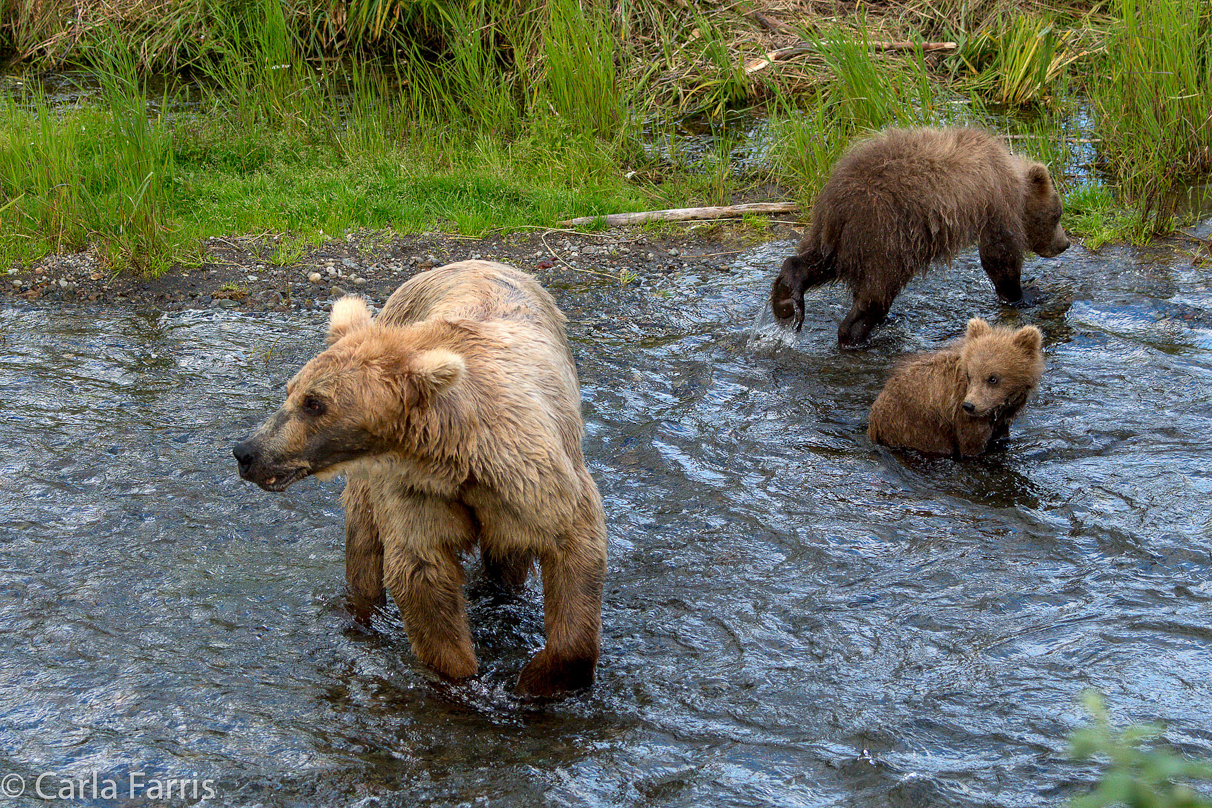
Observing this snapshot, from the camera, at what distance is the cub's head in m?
3.49

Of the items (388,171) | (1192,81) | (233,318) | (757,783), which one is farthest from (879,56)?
(757,783)

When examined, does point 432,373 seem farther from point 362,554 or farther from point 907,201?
point 907,201

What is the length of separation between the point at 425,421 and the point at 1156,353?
5156 mm

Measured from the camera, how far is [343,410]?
11.5 ft

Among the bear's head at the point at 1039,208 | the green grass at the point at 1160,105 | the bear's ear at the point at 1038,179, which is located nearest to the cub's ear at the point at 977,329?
the bear's head at the point at 1039,208

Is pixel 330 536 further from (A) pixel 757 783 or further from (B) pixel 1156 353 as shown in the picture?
(B) pixel 1156 353

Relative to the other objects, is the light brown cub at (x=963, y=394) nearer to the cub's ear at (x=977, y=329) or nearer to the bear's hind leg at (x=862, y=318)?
the cub's ear at (x=977, y=329)

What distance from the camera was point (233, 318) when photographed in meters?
7.56

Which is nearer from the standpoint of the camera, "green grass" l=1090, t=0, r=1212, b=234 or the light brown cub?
the light brown cub

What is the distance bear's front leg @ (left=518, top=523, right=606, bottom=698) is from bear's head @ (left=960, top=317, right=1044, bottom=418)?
104 inches

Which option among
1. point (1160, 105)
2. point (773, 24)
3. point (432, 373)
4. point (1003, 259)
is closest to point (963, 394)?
point (1003, 259)

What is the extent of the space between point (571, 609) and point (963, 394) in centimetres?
296

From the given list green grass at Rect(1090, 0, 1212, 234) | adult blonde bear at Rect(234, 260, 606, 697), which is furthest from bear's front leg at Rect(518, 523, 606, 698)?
green grass at Rect(1090, 0, 1212, 234)

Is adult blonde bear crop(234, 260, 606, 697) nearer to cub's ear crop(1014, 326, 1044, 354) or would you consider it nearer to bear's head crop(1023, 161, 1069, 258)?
cub's ear crop(1014, 326, 1044, 354)
